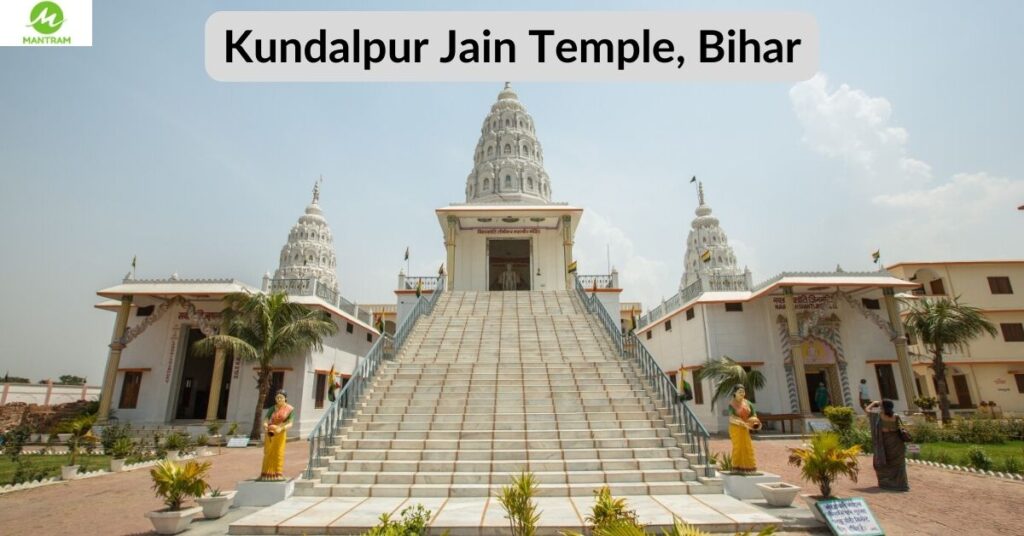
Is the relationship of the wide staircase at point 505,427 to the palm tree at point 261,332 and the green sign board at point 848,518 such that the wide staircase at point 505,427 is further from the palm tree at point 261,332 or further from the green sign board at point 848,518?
the palm tree at point 261,332

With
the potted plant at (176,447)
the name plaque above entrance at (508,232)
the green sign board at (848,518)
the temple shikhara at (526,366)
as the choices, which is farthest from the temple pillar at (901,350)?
the potted plant at (176,447)

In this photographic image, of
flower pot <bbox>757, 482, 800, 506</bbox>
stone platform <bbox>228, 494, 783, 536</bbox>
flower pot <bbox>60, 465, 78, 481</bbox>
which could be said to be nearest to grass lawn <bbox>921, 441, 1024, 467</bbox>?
flower pot <bbox>757, 482, 800, 506</bbox>

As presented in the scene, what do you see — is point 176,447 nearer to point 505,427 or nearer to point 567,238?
point 505,427

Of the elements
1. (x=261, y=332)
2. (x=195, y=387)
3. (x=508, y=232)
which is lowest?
(x=195, y=387)

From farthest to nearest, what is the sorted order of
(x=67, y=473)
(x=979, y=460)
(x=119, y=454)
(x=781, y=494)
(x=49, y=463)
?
(x=49, y=463), (x=119, y=454), (x=67, y=473), (x=979, y=460), (x=781, y=494)

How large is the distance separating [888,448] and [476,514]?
710 cm

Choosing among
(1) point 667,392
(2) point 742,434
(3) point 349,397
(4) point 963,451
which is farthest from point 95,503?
(4) point 963,451

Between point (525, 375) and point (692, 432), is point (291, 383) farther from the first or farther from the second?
point (692, 432)

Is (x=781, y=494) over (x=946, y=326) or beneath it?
beneath

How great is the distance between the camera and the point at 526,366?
11992 mm

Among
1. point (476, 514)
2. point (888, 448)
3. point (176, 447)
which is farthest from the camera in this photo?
point (176, 447)

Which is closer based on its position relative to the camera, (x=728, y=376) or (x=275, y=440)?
(x=275, y=440)

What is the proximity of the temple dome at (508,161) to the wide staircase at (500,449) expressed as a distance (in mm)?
17478

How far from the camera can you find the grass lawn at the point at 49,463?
34.0 feet
